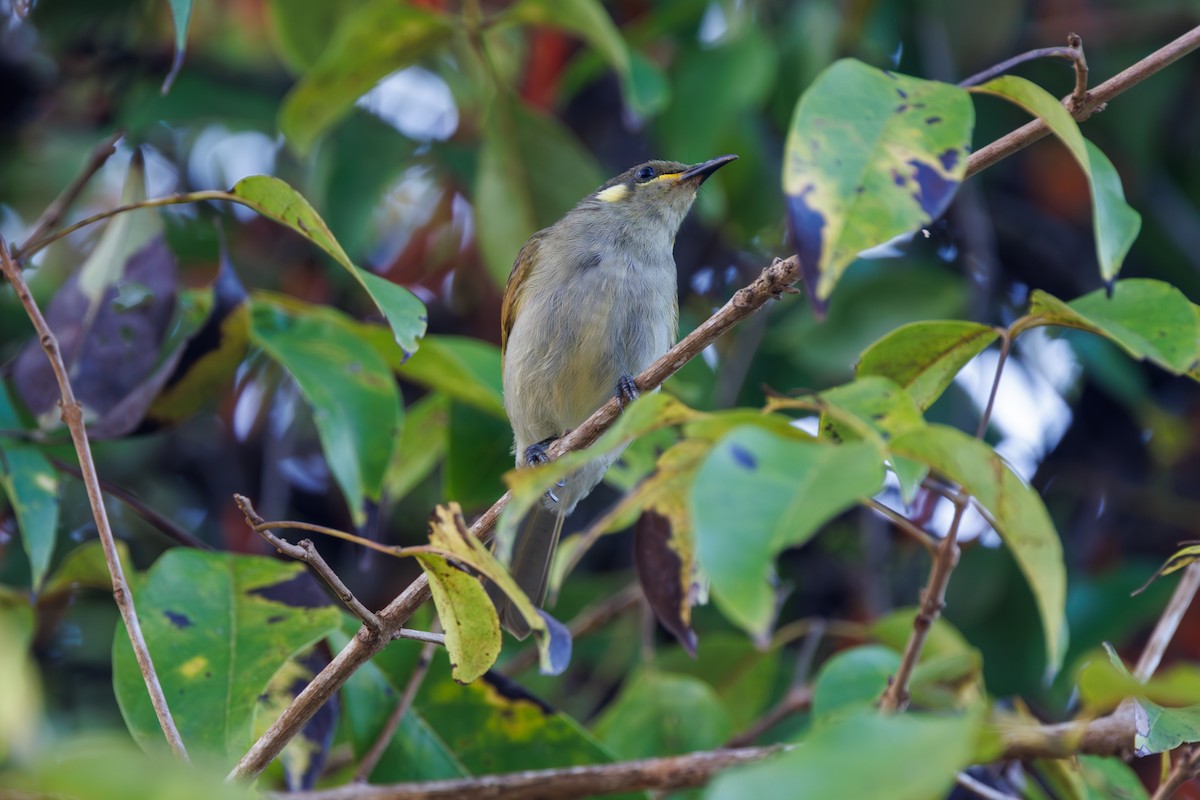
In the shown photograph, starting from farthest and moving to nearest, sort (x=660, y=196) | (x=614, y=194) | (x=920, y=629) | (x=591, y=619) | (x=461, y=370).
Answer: (x=614, y=194), (x=660, y=196), (x=591, y=619), (x=461, y=370), (x=920, y=629)

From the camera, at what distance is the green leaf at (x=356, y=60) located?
4125 mm

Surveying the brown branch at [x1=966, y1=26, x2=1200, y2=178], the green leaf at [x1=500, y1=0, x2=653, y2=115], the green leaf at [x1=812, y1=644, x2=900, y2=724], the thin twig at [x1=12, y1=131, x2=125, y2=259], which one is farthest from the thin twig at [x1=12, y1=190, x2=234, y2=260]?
the green leaf at [x1=812, y1=644, x2=900, y2=724]

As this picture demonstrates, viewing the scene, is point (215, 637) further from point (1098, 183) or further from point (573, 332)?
point (1098, 183)

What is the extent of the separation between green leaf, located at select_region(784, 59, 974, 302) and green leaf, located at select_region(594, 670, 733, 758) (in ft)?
6.99

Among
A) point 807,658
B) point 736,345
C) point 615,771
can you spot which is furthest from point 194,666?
point 736,345

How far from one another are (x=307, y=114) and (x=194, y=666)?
7.50 feet

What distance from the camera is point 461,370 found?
3746 millimetres

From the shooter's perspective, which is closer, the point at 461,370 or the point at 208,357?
the point at 208,357

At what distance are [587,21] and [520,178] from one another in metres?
0.88

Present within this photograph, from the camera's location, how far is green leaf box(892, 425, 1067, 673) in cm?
152

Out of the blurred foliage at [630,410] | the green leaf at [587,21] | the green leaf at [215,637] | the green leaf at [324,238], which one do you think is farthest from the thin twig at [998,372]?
the green leaf at [587,21]

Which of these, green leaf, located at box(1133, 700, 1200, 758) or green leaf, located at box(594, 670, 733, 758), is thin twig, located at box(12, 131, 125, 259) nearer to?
green leaf, located at box(594, 670, 733, 758)

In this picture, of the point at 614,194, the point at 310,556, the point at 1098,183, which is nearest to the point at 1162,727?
the point at 1098,183

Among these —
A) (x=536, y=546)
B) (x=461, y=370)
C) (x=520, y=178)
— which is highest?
(x=520, y=178)
